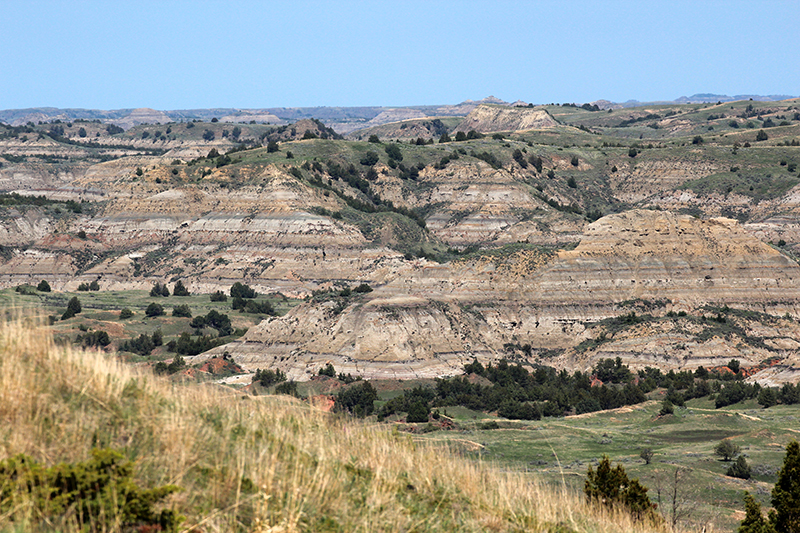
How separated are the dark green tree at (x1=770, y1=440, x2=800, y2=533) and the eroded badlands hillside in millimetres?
36509

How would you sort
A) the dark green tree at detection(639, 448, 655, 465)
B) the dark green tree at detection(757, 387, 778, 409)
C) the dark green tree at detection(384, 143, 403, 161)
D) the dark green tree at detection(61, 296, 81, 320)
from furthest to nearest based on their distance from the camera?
1. the dark green tree at detection(384, 143, 403, 161)
2. the dark green tree at detection(61, 296, 81, 320)
3. the dark green tree at detection(757, 387, 778, 409)
4. the dark green tree at detection(639, 448, 655, 465)

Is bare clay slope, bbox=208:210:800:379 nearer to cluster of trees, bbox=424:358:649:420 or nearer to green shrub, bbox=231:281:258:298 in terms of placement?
cluster of trees, bbox=424:358:649:420

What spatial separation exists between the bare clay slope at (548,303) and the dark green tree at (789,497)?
3653 centimetres

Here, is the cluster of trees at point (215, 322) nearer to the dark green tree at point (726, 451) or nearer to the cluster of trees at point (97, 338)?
the cluster of trees at point (97, 338)

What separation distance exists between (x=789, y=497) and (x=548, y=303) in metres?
49.5

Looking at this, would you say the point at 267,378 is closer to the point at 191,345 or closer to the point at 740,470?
the point at 191,345

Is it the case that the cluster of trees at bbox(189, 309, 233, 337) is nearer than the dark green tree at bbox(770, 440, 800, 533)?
No

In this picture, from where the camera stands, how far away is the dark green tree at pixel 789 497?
69.4 feet

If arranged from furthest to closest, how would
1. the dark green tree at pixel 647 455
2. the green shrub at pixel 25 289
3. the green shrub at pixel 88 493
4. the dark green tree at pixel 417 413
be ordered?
the green shrub at pixel 25 289 → the dark green tree at pixel 417 413 → the dark green tree at pixel 647 455 → the green shrub at pixel 88 493

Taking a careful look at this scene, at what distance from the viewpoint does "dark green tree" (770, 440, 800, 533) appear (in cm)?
2114

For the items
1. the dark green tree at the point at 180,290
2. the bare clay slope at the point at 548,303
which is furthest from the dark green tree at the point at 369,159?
the bare clay slope at the point at 548,303

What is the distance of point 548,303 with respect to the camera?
70.6 metres

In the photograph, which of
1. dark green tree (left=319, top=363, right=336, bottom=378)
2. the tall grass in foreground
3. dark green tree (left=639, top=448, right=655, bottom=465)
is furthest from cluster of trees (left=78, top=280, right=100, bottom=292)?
the tall grass in foreground

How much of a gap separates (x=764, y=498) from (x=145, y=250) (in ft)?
297
